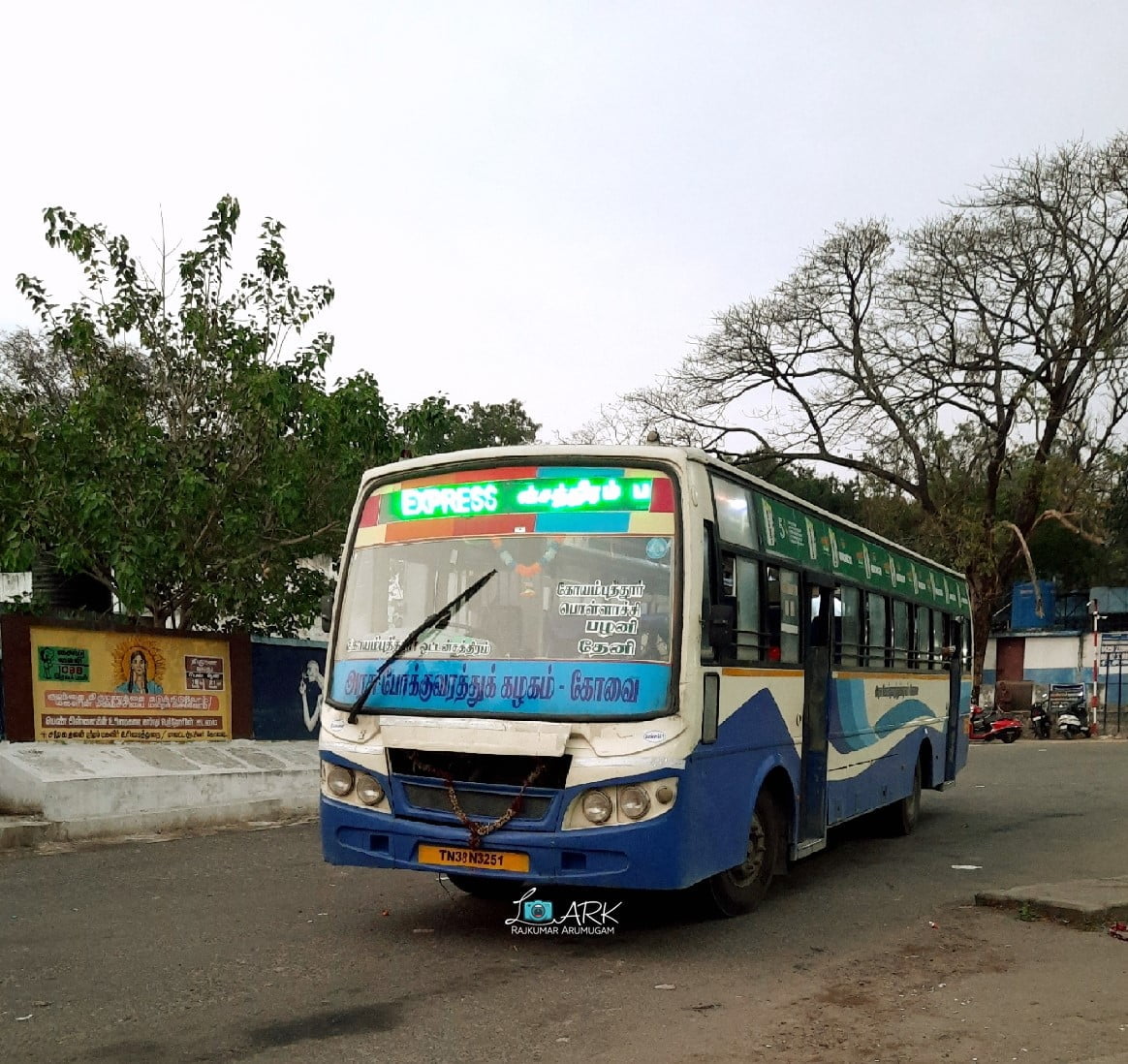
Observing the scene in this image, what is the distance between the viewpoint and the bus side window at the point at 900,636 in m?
11.6

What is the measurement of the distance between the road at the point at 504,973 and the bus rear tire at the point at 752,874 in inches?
6.3

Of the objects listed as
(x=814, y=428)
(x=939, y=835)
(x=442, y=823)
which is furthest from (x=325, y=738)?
(x=814, y=428)

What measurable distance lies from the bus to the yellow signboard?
6398mm

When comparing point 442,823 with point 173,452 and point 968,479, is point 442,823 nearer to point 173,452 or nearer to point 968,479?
point 173,452

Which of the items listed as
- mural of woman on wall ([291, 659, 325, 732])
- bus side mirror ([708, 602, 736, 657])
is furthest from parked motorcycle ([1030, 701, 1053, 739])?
bus side mirror ([708, 602, 736, 657])

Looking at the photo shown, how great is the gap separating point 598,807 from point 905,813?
6988 millimetres

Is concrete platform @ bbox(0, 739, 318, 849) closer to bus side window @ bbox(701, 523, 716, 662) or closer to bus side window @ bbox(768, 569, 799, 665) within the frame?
bus side window @ bbox(768, 569, 799, 665)

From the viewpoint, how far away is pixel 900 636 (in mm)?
11867

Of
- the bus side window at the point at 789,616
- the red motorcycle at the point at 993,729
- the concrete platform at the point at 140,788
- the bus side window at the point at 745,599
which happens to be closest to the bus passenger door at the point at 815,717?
the bus side window at the point at 789,616

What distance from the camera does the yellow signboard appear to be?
505 inches

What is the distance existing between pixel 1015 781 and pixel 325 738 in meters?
14.6

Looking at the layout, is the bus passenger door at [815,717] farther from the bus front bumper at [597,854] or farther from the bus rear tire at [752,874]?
the bus front bumper at [597,854]

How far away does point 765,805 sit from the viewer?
8.10m

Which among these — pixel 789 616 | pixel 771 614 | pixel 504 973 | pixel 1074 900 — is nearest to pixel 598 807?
pixel 504 973
